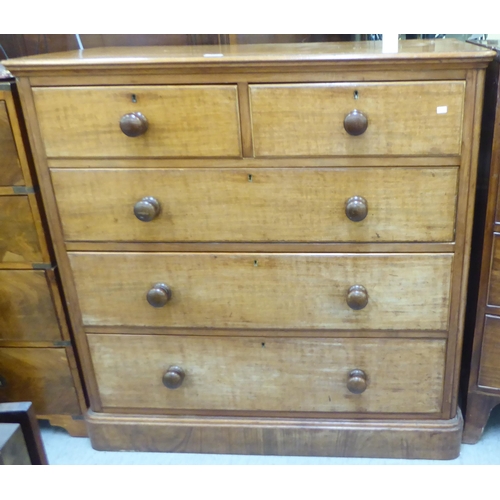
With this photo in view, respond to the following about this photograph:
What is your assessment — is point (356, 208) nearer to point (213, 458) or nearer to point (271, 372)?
point (271, 372)

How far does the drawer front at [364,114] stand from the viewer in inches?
37.3

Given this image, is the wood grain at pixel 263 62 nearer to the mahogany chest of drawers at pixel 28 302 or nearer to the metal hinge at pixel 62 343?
the mahogany chest of drawers at pixel 28 302

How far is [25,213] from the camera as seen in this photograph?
113cm

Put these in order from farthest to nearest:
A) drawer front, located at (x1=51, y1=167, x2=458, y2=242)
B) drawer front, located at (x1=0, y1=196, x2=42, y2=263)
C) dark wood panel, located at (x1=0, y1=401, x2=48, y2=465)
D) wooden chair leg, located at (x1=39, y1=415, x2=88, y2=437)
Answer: wooden chair leg, located at (x1=39, y1=415, x2=88, y2=437)
drawer front, located at (x1=0, y1=196, x2=42, y2=263)
drawer front, located at (x1=51, y1=167, x2=458, y2=242)
dark wood panel, located at (x1=0, y1=401, x2=48, y2=465)

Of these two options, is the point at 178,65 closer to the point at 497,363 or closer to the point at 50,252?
the point at 50,252

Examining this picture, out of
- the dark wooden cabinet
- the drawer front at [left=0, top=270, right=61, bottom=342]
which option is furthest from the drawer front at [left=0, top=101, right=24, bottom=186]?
the dark wooden cabinet

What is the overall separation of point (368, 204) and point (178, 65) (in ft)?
1.49

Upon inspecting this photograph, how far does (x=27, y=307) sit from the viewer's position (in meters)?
1.23

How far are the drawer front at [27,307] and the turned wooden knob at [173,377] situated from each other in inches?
11.2

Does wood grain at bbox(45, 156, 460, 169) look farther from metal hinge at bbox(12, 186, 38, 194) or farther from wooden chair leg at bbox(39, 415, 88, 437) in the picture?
wooden chair leg at bbox(39, 415, 88, 437)

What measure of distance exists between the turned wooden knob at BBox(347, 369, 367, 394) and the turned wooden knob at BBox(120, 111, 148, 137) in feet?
2.31

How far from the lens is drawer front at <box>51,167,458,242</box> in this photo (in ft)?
3.35

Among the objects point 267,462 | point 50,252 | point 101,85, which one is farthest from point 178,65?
point 267,462

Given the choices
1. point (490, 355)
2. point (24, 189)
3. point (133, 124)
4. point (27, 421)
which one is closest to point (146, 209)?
point (133, 124)
